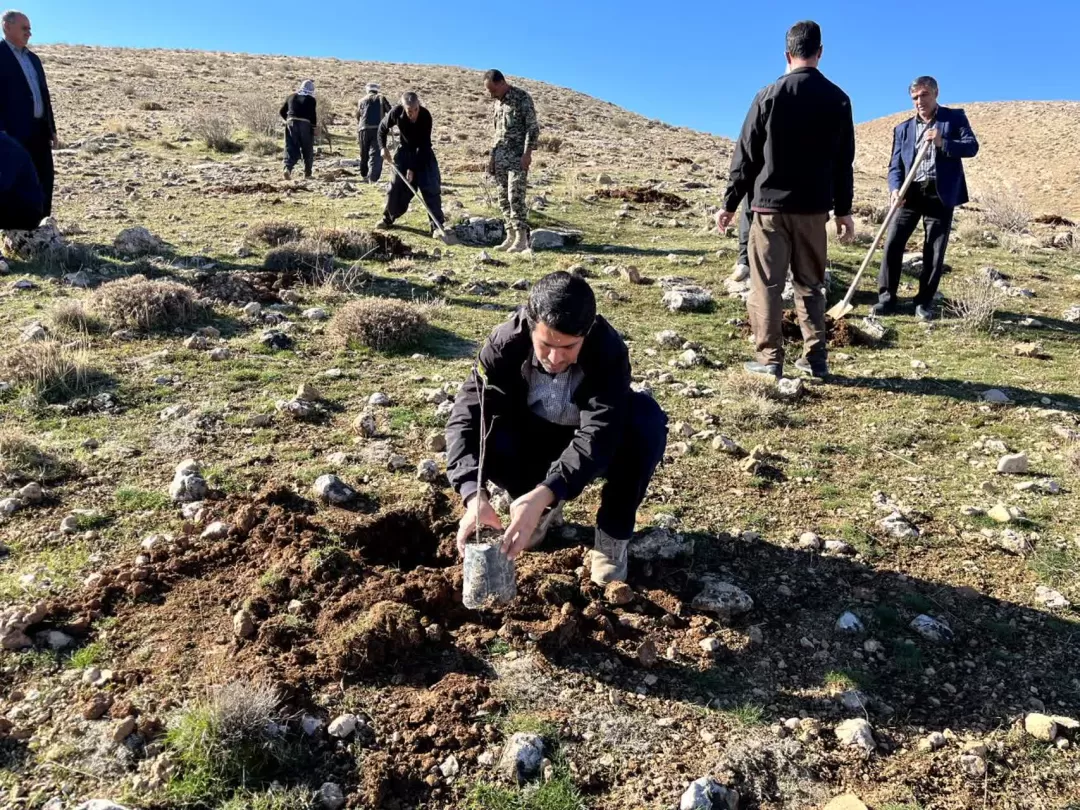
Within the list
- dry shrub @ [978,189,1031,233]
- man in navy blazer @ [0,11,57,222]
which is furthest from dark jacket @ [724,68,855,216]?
dry shrub @ [978,189,1031,233]

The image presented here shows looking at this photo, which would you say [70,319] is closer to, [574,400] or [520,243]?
[574,400]

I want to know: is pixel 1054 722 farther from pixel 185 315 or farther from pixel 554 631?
pixel 185 315

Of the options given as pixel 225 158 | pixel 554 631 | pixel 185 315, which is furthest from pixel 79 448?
pixel 225 158

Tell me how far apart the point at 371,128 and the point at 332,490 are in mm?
10841

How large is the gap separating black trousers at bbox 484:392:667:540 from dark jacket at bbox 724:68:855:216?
2567 mm

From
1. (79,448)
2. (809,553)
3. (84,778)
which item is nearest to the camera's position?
(84,778)

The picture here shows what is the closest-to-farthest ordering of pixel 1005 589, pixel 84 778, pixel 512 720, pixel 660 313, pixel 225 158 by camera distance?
pixel 84 778 < pixel 512 720 < pixel 1005 589 < pixel 660 313 < pixel 225 158

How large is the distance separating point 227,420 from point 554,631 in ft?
8.76

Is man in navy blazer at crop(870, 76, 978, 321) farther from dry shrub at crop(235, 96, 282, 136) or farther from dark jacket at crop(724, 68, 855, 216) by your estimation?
dry shrub at crop(235, 96, 282, 136)

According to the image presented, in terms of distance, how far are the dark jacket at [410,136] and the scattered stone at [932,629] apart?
305 inches

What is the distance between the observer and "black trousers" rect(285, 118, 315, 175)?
1279 centimetres

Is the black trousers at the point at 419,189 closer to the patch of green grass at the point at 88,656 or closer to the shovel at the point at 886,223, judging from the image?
the shovel at the point at 886,223

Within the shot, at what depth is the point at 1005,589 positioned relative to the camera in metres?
3.16

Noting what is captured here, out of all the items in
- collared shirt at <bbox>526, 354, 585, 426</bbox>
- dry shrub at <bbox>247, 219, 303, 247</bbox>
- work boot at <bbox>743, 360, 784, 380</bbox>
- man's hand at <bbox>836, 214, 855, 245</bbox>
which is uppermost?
man's hand at <bbox>836, 214, 855, 245</bbox>
